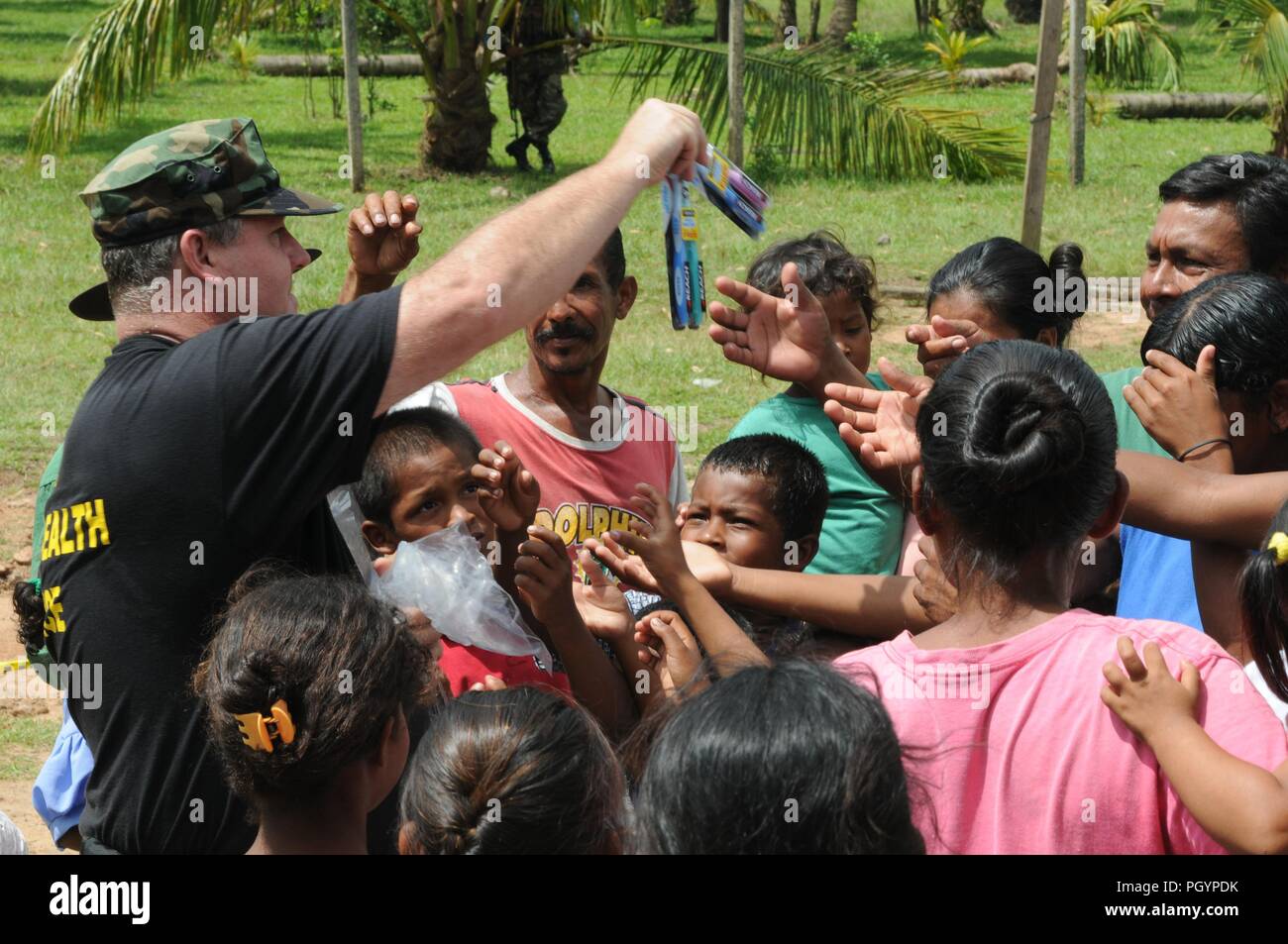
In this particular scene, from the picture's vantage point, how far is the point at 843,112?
457 inches

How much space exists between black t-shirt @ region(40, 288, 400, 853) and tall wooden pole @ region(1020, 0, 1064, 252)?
3.96 metres

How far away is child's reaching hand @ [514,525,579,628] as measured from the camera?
2801mm

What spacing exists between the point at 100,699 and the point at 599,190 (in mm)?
1143

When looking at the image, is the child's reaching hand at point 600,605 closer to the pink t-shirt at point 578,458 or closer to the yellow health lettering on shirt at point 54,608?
the pink t-shirt at point 578,458

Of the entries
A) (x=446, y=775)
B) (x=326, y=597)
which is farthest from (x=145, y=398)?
(x=446, y=775)

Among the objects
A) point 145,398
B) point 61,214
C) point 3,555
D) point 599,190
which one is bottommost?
point 3,555

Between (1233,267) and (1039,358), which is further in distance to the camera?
(1233,267)

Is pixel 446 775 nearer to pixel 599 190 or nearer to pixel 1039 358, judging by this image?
pixel 599 190

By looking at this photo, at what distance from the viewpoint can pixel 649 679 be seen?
305 centimetres

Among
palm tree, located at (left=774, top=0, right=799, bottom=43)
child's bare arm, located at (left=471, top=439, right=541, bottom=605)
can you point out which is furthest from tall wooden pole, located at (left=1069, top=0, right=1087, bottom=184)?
child's bare arm, located at (left=471, top=439, right=541, bottom=605)

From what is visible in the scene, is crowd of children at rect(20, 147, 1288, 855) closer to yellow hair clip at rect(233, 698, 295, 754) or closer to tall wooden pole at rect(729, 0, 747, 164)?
yellow hair clip at rect(233, 698, 295, 754)

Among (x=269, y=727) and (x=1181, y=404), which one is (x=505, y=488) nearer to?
(x=269, y=727)

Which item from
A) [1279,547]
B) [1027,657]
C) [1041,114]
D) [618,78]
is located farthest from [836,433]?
[618,78]

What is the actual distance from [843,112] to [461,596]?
30.9ft
